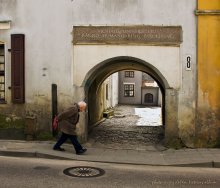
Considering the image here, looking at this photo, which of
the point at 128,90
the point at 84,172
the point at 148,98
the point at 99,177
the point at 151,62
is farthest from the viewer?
the point at 148,98

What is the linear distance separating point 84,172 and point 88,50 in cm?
447

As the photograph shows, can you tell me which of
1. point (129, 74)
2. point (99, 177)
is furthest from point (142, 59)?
point (129, 74)

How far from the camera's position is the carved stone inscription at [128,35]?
1156 centimetres

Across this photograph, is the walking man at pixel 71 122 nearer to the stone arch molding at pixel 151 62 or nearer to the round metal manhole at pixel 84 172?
the round metal manhole at pixel 84 172

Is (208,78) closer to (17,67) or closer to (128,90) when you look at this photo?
(17,67)

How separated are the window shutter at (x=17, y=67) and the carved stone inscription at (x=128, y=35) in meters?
1.76

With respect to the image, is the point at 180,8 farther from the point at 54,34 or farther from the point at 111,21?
the point at 54,34

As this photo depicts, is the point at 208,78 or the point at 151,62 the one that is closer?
the point at 208,78

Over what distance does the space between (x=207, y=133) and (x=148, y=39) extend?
11.1 feet

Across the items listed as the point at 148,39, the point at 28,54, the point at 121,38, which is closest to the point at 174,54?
the point at 148,39

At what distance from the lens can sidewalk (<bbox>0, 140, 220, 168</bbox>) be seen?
9793 millimetres

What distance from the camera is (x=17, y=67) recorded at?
39.7 feet

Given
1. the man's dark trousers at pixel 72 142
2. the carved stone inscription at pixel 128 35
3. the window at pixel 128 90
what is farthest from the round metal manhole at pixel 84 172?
the window at pixel 128 90

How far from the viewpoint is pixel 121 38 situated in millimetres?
11711
